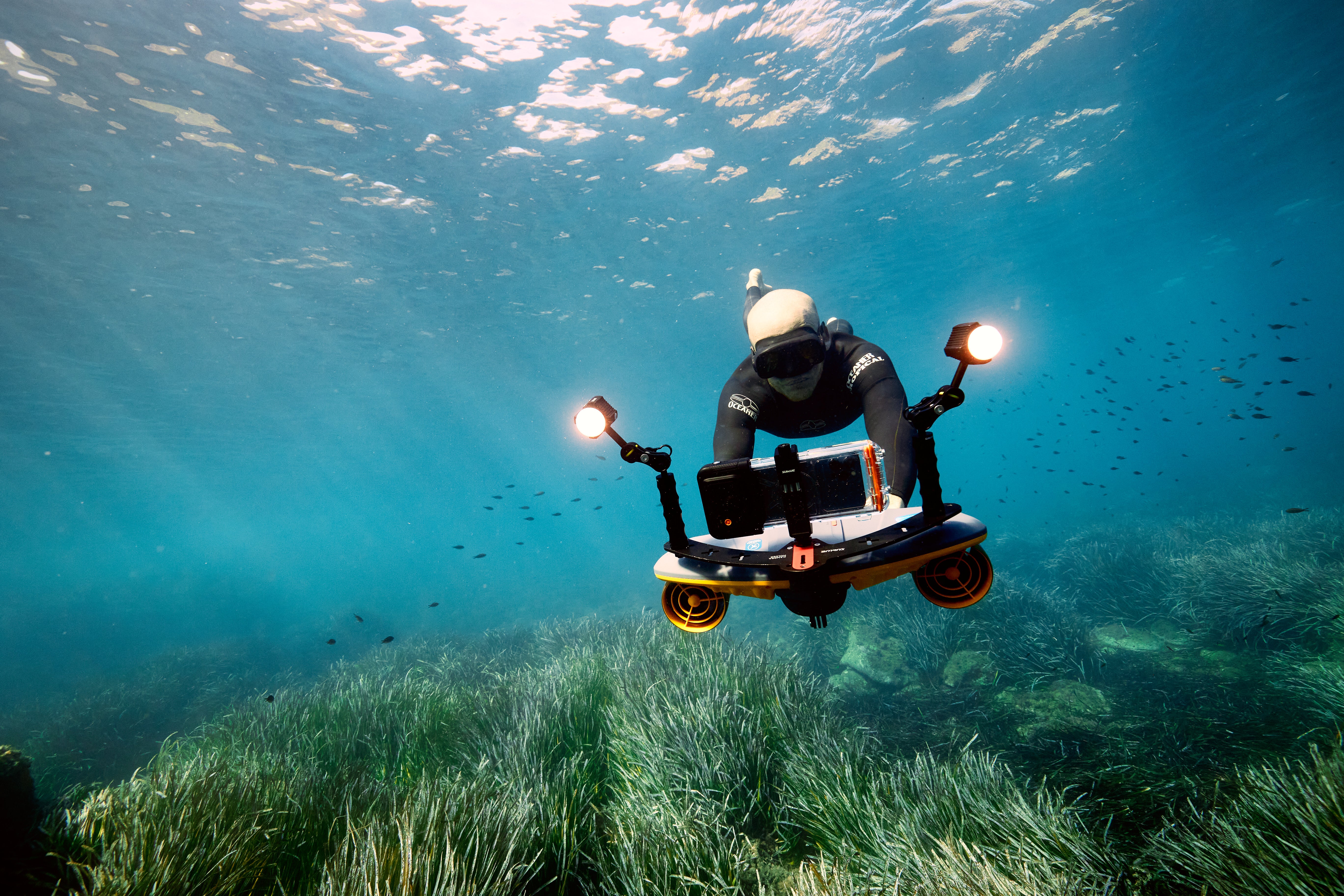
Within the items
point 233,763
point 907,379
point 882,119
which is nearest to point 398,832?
point 233,763

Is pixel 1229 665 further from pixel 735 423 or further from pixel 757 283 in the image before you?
pixel 735 423

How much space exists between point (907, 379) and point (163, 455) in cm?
6694

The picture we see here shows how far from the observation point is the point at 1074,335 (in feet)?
154

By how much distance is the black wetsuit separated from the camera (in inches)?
97.6

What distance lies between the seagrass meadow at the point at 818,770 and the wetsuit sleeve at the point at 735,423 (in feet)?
7.69

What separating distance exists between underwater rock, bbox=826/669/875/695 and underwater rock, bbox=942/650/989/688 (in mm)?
1114

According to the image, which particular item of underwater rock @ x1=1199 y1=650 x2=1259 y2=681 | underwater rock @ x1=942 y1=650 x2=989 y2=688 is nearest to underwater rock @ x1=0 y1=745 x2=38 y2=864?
underwater rock @ x1=942 y1=650 x2=989 y2=688

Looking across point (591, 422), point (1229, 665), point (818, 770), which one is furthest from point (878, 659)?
point (591, 422)

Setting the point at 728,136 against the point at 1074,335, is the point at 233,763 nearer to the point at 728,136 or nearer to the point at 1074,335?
the point at 728,136

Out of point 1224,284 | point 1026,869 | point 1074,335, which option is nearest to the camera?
point 1026,869

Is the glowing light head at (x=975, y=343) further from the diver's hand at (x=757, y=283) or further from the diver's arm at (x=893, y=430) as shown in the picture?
the diver's hand at (x=757, y=283)

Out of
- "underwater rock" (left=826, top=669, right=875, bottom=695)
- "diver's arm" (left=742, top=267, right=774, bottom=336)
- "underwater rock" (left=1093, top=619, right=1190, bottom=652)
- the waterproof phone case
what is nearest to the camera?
the waterproof phone case

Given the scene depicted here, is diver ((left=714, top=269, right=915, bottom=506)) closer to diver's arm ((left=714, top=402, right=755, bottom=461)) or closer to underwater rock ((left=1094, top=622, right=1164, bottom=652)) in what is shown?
diver's arm ((left=714, top=402, right=755, bottom=461))

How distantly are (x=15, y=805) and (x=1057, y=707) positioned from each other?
31.4 feet
